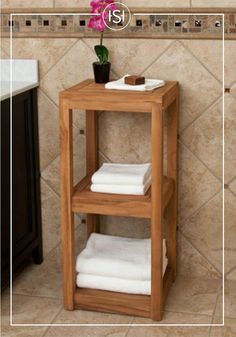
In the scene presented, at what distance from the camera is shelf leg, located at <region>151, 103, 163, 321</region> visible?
224 centimetres

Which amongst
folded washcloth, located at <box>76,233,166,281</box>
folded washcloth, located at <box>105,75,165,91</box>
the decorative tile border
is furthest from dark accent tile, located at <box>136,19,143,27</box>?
folded washcloth, located at <box>76,233,166,281</box>

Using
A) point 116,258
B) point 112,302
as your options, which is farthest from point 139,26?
point 112,302

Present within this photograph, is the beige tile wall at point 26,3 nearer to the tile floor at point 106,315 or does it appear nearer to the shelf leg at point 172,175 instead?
the shelf leg at point 172,175

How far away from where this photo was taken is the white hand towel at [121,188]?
2.36 metres

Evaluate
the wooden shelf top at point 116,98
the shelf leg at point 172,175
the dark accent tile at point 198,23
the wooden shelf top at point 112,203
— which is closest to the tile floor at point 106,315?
the shelf leg at point 172,175

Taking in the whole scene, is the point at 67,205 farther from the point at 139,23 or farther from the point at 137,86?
the point at 139,23

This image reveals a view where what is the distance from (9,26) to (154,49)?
1.95 ft

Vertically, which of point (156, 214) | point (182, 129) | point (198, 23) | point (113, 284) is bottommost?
point (113, 284)

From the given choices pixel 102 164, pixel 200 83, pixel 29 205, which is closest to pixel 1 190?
pixel 29 205

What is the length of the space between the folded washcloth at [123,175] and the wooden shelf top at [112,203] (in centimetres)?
5

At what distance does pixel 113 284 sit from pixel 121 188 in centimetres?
36

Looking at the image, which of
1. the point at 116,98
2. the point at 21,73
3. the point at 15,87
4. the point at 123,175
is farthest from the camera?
the point at 21,73

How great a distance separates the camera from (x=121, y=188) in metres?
2.38

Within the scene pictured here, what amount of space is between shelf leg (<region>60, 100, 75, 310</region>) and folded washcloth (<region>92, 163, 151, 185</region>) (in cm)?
11
